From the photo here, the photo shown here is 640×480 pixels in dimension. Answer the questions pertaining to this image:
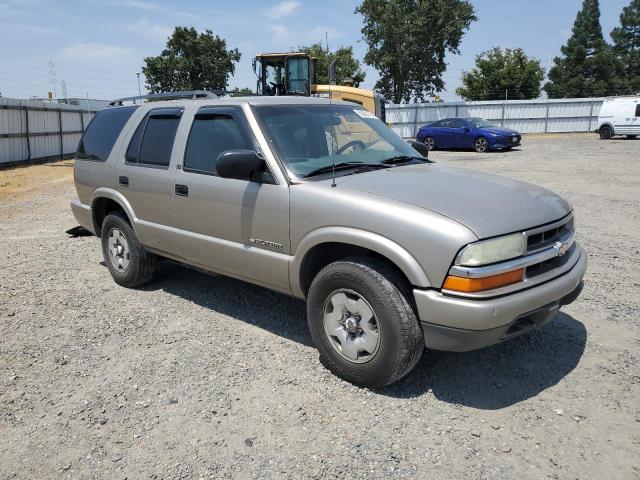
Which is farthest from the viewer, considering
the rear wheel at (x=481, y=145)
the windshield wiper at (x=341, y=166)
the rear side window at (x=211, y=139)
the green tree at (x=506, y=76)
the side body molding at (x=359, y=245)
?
the green tree at (x=506, y=76)

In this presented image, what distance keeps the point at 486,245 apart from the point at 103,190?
4126mm

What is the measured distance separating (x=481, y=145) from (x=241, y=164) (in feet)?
67.5

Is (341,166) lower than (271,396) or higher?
higher

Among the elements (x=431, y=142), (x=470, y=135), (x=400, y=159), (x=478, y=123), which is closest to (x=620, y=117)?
(x=478, y=123)

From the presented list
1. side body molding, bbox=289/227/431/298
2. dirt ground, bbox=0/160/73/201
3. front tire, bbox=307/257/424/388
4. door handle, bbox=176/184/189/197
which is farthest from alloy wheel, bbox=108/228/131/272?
dirt ground, bbox=0/160/73/201

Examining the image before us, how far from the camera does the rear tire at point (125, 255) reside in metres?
5.34

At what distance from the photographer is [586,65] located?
64.8m

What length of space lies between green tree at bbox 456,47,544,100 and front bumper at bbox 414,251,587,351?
2018 inches

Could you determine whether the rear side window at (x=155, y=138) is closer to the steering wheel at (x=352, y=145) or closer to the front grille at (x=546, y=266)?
the steering wheel at (x=352, y=145)

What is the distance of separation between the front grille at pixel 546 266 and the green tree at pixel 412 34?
124 ft

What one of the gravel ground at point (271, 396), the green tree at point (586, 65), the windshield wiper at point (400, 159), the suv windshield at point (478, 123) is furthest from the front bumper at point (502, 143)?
the green tree at point (586, 65)

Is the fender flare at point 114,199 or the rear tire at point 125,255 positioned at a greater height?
the fender flare at point 114,199

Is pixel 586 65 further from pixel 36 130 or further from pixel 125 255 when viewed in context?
pixel 125 255

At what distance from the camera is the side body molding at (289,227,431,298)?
3.10m
